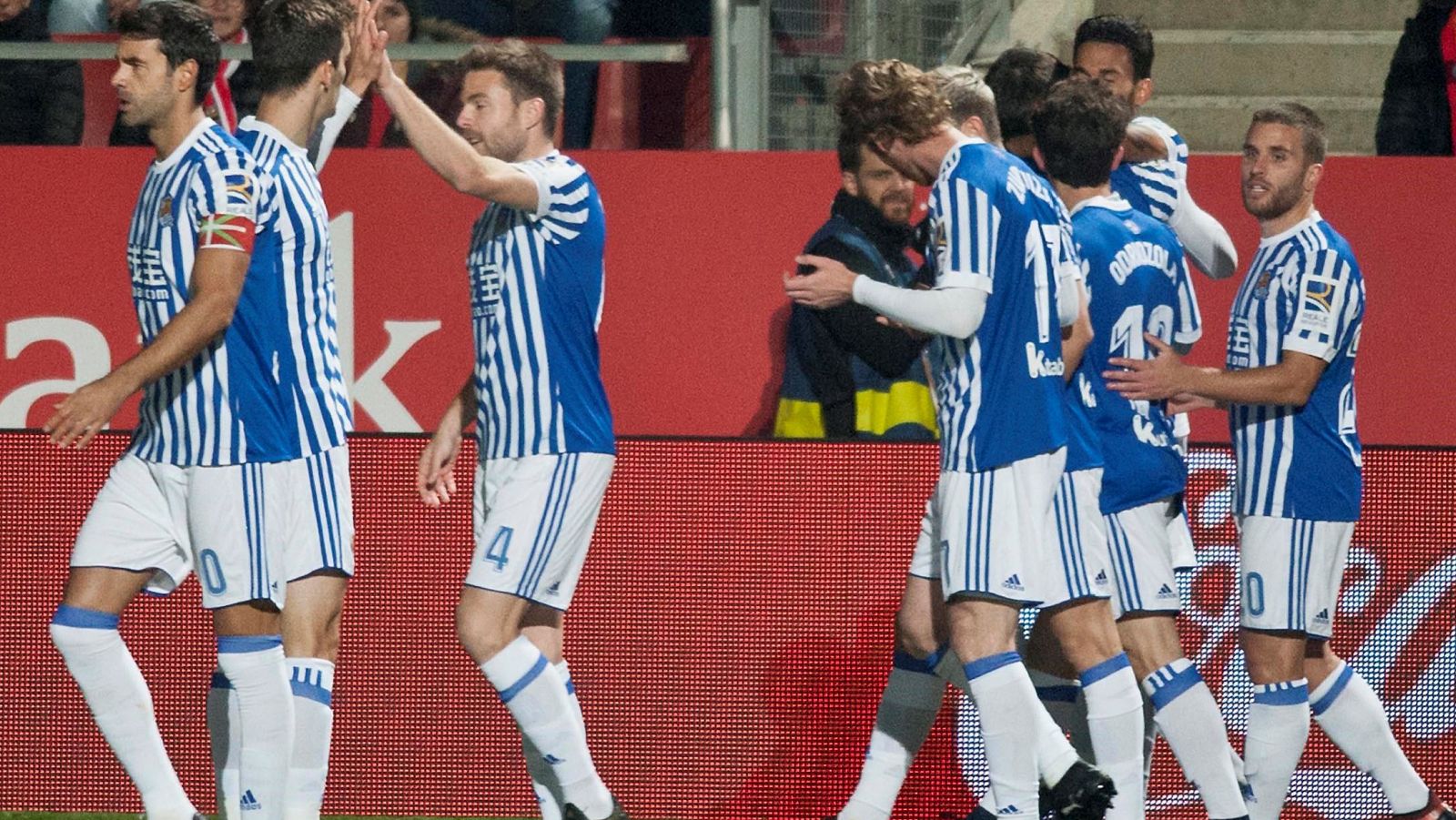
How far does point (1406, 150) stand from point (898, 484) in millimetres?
3233

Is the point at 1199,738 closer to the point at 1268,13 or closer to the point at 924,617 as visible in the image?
the point at 924,617

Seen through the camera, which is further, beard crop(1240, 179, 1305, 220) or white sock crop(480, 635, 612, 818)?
beard crop(1240, 179, 1305, 220)

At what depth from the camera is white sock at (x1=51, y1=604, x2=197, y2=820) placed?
16.7 feet

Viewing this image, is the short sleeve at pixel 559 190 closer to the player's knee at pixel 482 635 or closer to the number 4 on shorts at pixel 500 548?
the number 4 on shorts at pixel 500 548

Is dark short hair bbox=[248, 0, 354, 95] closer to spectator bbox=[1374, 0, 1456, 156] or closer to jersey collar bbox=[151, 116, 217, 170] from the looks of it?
jersey collar bbox=[151, 116, 217, 170]

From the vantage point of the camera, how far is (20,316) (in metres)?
7.87

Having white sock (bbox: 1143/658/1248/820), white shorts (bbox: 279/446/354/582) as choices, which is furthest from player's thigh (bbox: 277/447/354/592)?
white sock (bbox: 1143/658/1248/820)

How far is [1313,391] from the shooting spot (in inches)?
228

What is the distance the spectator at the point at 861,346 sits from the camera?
22.6 ft

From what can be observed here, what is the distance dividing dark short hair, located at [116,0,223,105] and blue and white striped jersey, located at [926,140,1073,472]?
1.70m

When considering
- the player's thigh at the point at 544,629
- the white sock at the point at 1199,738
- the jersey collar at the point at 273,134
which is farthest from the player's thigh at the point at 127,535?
the white sock at the point at 1199,738

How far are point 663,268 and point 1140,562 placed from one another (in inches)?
102

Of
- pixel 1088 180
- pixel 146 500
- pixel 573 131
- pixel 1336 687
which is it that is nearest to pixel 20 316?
pixel 573 131

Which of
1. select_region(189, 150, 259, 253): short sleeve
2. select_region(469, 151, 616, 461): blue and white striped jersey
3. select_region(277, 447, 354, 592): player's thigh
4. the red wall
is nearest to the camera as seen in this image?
select_region(189, 150, 259, 253): short sleeve
